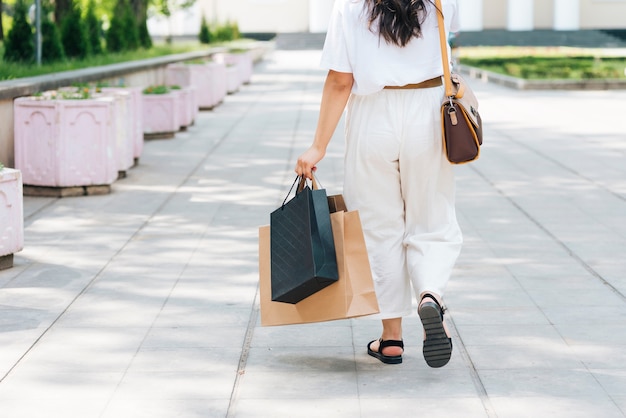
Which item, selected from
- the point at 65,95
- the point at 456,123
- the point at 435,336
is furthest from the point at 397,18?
the point at 65,95

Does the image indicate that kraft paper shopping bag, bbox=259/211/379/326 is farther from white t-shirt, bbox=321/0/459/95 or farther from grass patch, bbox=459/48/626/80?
grass patch, bbox=459/48/626/80

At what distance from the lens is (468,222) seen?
28.4ft

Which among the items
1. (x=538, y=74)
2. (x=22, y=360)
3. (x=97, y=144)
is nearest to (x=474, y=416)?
(x=22, y=360)

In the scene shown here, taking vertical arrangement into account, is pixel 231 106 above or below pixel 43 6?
below

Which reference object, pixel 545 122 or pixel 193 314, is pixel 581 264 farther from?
pixel 545 122

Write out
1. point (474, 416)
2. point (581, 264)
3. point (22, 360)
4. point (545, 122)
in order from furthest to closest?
point (545, 122), point (581, 264), point (22, 360), point (474, 416)

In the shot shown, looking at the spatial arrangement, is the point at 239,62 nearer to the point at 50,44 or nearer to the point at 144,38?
the point at 144,38

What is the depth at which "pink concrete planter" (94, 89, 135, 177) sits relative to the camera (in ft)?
34.3

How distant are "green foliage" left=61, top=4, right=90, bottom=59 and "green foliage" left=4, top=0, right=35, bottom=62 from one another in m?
2.96

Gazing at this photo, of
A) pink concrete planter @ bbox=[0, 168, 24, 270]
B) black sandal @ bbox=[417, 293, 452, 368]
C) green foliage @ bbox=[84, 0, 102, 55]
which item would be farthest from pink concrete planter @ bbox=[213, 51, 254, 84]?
black sandal @ bbox=[417, 293, 452, 368]

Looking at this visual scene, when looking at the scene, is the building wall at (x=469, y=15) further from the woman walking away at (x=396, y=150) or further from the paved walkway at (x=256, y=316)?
the woman walking away at (x=396, y=150)

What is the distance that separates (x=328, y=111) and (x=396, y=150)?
0.33 metres

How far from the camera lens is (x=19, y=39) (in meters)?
16.3

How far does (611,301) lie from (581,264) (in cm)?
100
